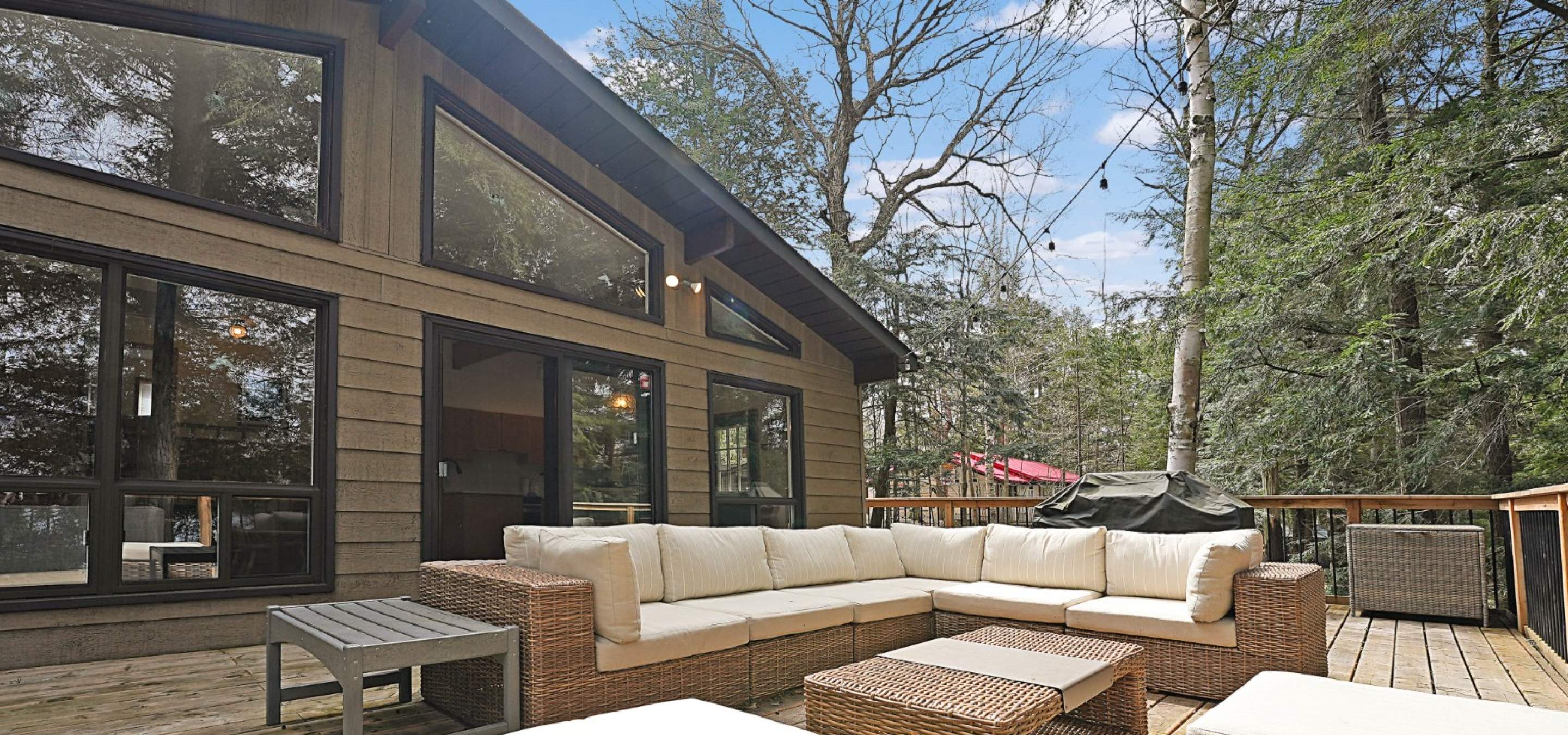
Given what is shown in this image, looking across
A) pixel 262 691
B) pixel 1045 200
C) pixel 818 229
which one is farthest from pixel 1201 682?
pixel 818 229

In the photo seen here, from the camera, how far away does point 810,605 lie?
3.84m

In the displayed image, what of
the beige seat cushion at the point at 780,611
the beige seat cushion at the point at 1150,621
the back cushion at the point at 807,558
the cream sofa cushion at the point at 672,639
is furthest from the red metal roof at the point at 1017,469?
the cream sofa cushion at the point at 672,639

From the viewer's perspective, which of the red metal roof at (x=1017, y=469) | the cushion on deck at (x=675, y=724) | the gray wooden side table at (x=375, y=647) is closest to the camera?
the cushion on deck at (x=675, y=724)

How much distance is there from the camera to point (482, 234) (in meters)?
5.24

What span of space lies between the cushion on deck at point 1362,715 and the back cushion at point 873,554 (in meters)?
2.87

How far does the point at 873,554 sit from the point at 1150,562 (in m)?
1.55

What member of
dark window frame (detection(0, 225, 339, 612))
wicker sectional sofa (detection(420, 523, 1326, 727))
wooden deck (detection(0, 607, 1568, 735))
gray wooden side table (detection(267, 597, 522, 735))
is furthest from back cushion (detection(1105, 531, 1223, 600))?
dark window frame (detection(0, 225, 339, 612))

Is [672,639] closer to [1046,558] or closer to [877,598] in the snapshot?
[877,598]

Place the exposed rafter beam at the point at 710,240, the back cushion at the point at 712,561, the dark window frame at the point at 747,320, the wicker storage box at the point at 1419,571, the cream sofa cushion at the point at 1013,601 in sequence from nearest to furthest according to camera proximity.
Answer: the back cushion at the point at 712,561 < the cream sofa cushion at the point at 1013,601 < the wicker storage box at the point at 1419,571 < the exposed rafter beam at the point at 710,240 < the dark window frame at the point at 747,320

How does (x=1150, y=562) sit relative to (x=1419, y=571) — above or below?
above

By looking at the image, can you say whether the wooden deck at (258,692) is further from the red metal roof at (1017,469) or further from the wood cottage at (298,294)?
the red metal roof at (1017,469)

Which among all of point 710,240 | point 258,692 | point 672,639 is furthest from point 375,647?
point 710,240

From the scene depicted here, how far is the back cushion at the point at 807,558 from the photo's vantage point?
4441 millimetres

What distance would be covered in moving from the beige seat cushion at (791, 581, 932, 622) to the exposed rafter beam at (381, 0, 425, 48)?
3.68m
